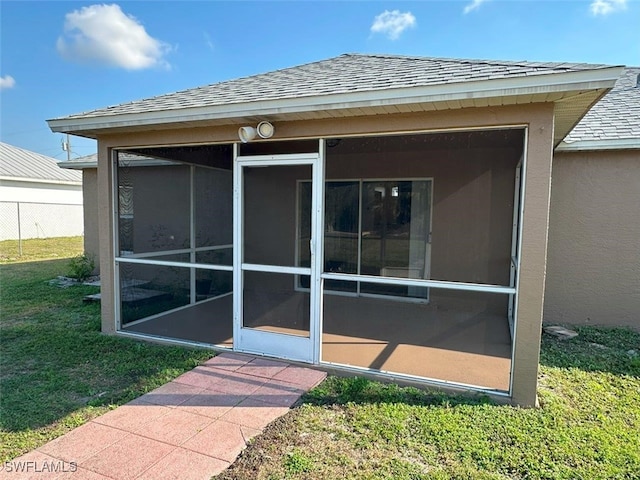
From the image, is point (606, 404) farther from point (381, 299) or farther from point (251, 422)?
point (381, 299)

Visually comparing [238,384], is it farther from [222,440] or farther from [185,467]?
[185,467]

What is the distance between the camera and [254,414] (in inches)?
122

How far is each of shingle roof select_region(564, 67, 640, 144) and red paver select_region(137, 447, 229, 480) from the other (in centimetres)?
574

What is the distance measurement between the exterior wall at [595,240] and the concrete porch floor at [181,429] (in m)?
4.24

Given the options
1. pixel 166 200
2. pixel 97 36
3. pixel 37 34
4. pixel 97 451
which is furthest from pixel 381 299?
pixel 37 34

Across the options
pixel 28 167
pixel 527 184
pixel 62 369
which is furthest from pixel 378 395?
pixel 28 167

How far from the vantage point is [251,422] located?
2982 mm

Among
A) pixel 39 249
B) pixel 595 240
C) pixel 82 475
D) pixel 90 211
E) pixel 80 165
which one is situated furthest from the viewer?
pixel 39 249

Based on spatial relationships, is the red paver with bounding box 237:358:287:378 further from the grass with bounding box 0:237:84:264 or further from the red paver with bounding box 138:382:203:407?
the grass with bounding box 0:237:84:264

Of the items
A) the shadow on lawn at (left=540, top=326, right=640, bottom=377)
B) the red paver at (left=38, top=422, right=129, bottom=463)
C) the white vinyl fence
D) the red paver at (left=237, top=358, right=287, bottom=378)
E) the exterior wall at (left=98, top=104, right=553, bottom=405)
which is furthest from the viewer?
the white vinyl fence

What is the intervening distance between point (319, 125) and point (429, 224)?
10.8 feet

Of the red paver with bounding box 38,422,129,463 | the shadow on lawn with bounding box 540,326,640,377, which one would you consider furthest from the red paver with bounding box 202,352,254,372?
the shadow on lawn with bounding box 540,326,640,377

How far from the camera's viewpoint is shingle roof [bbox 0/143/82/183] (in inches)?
651

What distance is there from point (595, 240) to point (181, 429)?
5890mm
